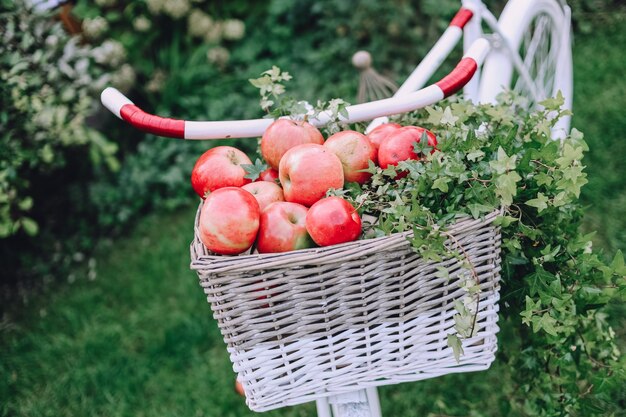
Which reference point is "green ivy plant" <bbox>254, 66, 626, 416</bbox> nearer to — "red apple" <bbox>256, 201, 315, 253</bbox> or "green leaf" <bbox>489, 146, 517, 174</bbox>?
"green leaf" <bbox>489, 146, 517, 174</bbox>

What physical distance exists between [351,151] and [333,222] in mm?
233

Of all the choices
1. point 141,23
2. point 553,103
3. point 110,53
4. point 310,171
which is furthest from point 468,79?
point 141,23

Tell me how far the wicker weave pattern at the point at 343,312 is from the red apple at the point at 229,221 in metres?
0.05

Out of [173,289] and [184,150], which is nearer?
[173,289]

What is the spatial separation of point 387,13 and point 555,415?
259 centimetres

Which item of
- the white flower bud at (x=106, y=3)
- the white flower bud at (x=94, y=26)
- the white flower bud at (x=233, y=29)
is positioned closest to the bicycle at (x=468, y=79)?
the white flower bud at (x=233, y=29)

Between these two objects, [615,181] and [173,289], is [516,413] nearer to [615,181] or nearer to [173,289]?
[615,181]

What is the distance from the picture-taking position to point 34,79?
2.54m

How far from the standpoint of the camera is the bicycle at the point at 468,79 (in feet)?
4.36

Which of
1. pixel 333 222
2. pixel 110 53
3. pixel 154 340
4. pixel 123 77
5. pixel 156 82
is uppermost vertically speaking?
pixel 333 222

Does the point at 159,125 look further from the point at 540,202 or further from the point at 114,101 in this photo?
the point at 540,202

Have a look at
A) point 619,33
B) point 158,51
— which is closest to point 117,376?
point 158,51

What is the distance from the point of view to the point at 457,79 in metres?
1.33

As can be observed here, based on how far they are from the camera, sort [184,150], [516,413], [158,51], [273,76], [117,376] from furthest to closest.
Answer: [158,51] < [184,150] < [117,376] < [516,413] < [273,76]
